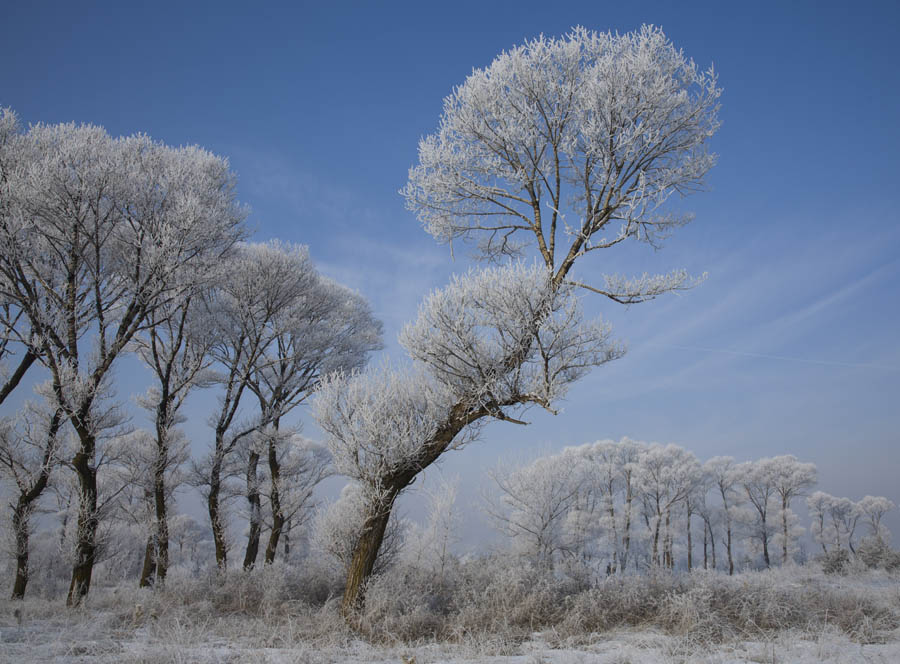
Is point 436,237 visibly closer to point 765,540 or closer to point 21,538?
point 21,538

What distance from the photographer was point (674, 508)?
1277 inches

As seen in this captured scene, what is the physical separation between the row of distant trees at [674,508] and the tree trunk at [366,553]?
1451 centimetres

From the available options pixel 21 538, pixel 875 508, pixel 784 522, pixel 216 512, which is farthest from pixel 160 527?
pixel 875 508

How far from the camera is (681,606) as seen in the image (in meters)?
6.53

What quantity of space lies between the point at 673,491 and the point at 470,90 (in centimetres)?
2964

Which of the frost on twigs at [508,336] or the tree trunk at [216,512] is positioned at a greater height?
Answer: the frost on twigs at [508,336]

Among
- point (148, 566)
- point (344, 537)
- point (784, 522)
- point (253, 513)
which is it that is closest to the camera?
point (344, 537)

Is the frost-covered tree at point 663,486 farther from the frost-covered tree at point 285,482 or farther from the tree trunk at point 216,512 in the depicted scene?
the tree trunk at point 216,512

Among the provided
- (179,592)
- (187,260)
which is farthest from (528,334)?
(179,592)

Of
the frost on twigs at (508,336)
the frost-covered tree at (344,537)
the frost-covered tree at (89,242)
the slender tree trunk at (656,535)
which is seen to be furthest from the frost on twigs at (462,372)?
the slender tree trunk at (656,535)

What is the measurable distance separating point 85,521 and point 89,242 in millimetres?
6099

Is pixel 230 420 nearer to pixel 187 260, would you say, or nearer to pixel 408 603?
pixel 187 260

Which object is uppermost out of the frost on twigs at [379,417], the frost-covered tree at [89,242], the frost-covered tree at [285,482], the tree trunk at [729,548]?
the frost-covered tree at [89,242]

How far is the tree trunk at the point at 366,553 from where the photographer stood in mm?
7562
